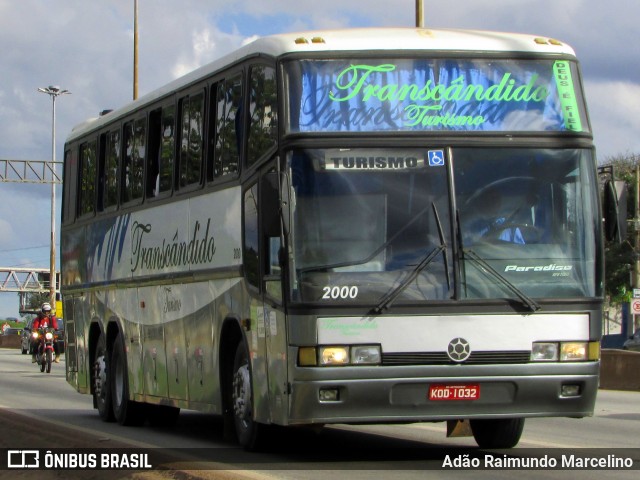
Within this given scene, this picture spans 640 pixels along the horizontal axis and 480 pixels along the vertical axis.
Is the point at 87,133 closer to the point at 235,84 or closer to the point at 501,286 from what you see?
the point at 235,84

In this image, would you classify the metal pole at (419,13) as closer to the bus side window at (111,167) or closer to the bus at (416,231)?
the bus side window at (111,167)

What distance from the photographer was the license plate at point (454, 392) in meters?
11.2

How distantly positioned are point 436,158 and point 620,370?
16.3m

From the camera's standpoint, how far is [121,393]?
1803cm

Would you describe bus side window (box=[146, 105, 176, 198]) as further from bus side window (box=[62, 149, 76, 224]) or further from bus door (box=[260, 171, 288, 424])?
bus side window (box=[62, 149, 76, 224])

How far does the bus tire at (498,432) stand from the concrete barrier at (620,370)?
13.6 metres

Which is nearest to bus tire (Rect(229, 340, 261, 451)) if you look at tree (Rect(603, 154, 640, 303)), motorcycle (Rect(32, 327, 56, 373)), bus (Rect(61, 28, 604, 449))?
bus (Rect(61, 28, 604, 449))

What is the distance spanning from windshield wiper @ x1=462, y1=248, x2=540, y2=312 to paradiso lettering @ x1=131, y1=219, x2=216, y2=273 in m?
3.43

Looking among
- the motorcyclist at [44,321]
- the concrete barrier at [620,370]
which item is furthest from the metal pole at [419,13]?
the motorcyclist at [44,321]

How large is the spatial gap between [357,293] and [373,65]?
1954mm

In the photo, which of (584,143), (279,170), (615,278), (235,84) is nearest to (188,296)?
(235,84)

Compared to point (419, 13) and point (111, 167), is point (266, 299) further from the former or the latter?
point (419, 13)

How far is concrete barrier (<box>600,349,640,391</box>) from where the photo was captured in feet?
86.9

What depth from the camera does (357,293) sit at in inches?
441
